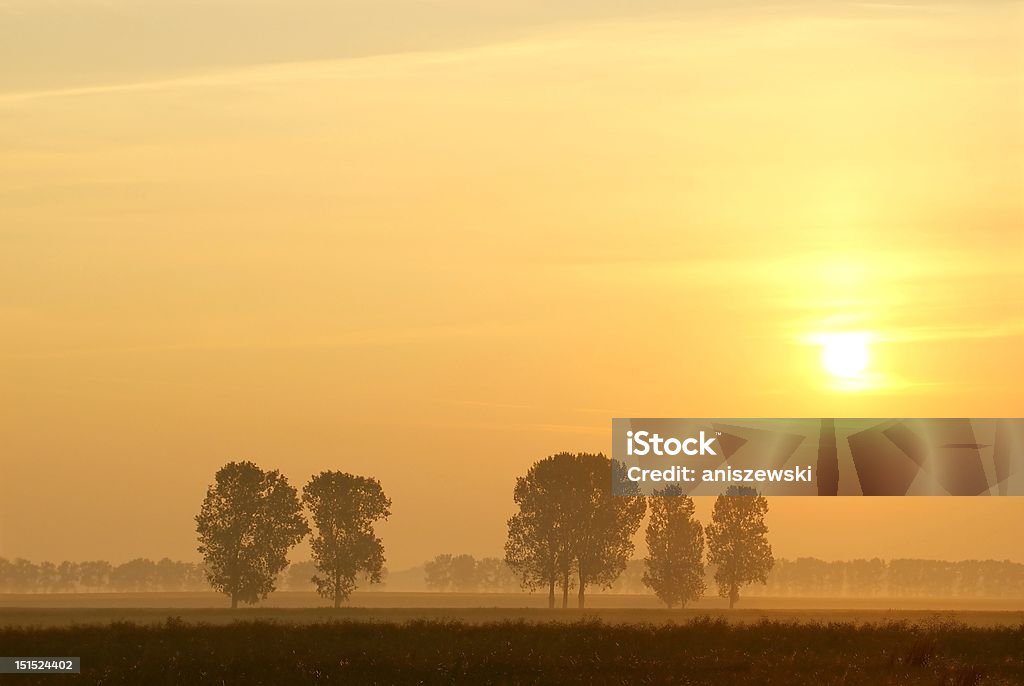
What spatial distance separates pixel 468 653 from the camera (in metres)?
50.4

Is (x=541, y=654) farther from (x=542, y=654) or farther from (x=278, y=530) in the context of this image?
(x=278, y=530)

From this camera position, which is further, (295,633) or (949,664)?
(295,633)

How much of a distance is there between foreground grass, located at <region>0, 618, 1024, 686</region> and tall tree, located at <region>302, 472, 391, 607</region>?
86434mm

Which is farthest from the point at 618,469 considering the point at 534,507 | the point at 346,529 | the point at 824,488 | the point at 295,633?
the point at 295,633

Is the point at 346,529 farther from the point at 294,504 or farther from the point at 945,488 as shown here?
the point at 945,488

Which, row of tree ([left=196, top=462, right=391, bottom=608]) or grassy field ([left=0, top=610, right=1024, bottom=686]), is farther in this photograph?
row of tree ([left=196, top=462, right=391, bottom=608])

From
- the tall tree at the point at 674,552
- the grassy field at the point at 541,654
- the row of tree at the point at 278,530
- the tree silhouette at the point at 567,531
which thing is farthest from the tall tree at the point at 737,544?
the grassy field at the point at 541,654

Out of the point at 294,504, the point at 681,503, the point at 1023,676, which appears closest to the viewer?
the point at 1023,676

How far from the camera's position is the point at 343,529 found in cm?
14662

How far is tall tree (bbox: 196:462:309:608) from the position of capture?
465ft

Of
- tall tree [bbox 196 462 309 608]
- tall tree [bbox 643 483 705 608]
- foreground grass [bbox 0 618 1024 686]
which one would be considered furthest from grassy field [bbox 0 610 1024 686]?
tall tree [bbox 643 483 705 608]

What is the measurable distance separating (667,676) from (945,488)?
69690mm

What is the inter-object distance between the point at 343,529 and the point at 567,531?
26962 millimetres

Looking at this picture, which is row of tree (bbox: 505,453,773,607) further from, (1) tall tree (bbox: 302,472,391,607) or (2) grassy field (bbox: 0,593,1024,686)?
(2) grassy field (bbox: 0,593,1024,686)
